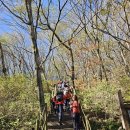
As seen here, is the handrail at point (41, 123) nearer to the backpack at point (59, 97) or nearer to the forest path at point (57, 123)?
the forest path at point (57, 123)

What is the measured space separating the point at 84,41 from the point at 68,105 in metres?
24.4

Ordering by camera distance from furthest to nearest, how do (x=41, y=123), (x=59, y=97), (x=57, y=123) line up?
1. (x=57, y=123)
2. (x=59, y=97)
3. (x=41, y=123)

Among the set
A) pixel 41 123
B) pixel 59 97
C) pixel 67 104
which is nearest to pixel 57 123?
pixel 59 97

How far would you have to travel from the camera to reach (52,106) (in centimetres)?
2181

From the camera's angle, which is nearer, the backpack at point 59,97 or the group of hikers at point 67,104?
the group of hikers at point 67,104

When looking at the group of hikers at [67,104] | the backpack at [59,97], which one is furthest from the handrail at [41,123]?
the backpack at [59,97]

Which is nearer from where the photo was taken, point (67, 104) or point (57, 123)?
point (57, 123)

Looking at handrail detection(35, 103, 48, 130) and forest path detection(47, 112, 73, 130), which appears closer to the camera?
handrail detection(35, 103, 48, 130)

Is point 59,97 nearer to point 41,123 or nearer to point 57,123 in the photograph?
point 57,123

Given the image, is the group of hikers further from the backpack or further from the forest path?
the forest path

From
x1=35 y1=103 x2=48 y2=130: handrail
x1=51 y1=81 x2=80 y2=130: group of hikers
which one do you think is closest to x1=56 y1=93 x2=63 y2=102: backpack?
x1=51 y1=81 x2=80 y2=130: group of hikers

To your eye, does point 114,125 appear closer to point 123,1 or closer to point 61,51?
point 123,1

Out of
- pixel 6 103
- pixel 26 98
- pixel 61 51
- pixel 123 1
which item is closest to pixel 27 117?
pixel 6 103

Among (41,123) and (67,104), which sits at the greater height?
(67,104)
